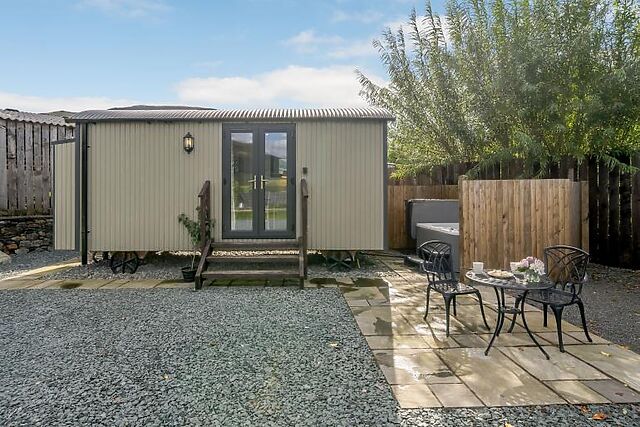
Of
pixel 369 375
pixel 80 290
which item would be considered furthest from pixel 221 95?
pixel 369 375

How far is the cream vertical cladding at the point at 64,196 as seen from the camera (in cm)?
655

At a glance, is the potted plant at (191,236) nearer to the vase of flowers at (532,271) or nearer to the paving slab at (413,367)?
the paving slab at (413,367)

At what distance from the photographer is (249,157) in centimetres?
639

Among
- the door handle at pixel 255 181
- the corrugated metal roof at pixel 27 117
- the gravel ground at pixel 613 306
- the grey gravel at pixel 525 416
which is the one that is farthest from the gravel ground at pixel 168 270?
the corrugated metal roof at pixel 27 117

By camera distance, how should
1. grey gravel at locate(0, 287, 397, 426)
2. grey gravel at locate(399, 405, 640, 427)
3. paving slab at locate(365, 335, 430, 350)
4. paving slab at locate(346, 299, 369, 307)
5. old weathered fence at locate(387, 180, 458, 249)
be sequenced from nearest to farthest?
grey gravel at locate(399, 405, 640, 427) < grey gravel at locate(0, 287, 397, 426) < paving slab at locate(365, 335, 430, 350) < paving slab at locate(346, 299, 369, 307) < old weathered fence at locate(387, 180, 458, 249)

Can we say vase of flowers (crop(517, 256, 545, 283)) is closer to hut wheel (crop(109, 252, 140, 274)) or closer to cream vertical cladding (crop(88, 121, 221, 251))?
cream vertical cladding (crop(88, 121, 221, 251))

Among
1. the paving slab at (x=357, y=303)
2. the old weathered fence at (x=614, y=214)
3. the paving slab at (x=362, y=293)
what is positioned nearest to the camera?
the paving slab at (x=357, y=303)

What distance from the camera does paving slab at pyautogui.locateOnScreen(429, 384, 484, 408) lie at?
230cm

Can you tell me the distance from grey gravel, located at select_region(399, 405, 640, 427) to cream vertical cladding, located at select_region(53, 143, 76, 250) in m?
6.35

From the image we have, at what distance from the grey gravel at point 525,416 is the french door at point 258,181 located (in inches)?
173

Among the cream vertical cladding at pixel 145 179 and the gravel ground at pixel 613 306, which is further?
the cream vertical cladding at pixel 145 179

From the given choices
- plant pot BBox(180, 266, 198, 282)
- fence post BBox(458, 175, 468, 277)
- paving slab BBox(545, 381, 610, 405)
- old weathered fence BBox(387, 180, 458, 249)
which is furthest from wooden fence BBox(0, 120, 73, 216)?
paving slab BBox(545, 381, 610, 405)

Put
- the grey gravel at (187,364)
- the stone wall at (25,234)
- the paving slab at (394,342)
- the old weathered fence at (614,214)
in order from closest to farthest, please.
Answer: the grey gravel at (187,364), the paving slab at (394,342), the old weathered fence at (614,214), the stone wall at (25,234)

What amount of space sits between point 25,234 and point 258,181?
601 centimetres
